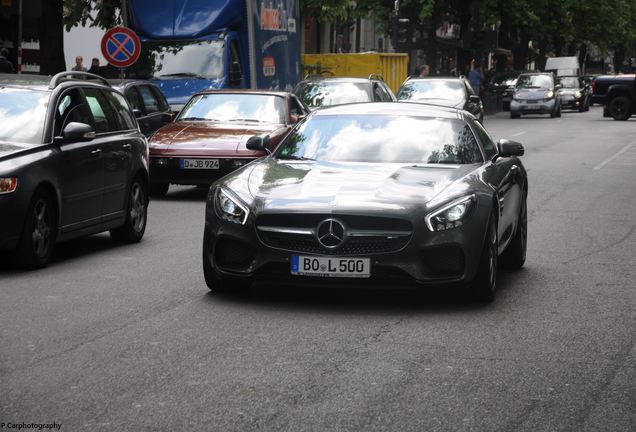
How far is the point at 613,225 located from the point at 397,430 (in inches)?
379

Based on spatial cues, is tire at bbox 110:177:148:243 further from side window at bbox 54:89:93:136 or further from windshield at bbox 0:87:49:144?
windshield at bbox 0:87:49:144

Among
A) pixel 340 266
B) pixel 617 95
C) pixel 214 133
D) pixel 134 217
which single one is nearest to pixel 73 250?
pixel 134 217

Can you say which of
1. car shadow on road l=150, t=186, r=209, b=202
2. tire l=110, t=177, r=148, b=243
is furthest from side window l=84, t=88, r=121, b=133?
car shadow on road l=150, t=186, r=209, b=202

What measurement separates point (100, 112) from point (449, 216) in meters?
4.70

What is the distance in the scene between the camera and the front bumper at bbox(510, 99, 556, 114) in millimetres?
51781

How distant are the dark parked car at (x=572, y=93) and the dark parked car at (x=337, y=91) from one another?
1330 inches

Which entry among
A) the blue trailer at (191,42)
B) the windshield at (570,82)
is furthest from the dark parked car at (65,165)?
the windshield at (570,82)

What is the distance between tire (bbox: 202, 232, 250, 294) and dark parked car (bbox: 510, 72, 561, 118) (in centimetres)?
4341

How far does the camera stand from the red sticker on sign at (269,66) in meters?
27.8

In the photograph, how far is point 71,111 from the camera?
39.0 feet

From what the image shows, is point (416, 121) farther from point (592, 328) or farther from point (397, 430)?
point (397, 430)

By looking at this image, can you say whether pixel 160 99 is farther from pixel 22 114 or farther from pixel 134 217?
pixel 22 114

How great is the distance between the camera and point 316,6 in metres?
44.5

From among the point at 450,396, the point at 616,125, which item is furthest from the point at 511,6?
the point at 450,396
